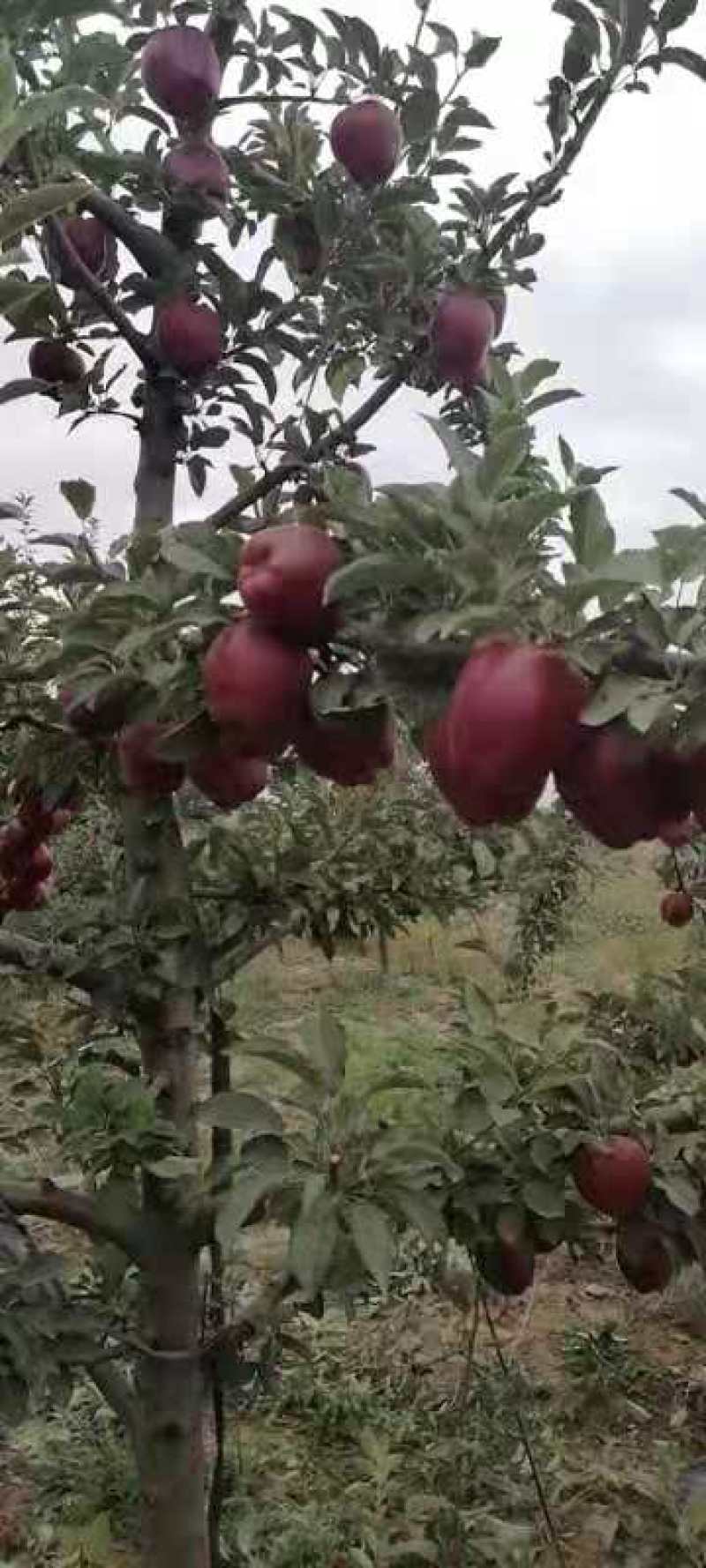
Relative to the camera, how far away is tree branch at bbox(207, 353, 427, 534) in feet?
5.37

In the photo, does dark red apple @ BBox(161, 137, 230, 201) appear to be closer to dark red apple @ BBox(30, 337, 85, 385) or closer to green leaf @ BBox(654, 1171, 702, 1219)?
dark red apple @ BBox(30, 337, 85, 385)

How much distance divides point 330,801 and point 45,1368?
1.37 meters

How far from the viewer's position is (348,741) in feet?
2.91

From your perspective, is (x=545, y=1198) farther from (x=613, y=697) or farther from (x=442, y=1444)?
(x=442, y=1444)

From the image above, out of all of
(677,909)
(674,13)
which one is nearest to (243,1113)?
(674,13)

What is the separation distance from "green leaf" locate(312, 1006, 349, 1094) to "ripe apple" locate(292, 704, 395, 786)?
423mm

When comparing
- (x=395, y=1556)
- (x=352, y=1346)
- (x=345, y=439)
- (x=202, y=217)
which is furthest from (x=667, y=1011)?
(x=352, y=1346)

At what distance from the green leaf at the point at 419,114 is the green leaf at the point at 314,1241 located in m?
1.47

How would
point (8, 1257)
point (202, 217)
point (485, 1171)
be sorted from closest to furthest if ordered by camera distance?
point (485, 1171) < point (8, 1257) < point (202, 217)

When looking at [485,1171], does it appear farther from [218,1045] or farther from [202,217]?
[202,217]

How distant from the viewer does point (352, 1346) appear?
10.8 feet

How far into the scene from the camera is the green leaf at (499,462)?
2.47ft

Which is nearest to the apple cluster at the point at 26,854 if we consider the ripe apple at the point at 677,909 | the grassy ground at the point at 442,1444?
the grassy ground at the point at 442,1444

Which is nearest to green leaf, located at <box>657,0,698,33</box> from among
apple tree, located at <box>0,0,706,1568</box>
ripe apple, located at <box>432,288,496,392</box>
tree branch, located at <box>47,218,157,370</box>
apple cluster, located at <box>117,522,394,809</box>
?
apple tree, located at <box>0,0,706,1568</box>
